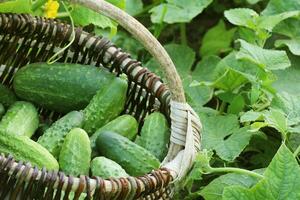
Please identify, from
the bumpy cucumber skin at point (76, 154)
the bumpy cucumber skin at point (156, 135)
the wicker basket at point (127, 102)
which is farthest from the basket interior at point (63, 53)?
the bumpy cucumber skin at point (76, 154)

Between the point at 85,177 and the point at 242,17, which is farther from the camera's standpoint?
the point at 242,17

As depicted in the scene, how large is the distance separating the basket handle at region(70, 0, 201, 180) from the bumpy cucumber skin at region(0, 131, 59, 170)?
28 centimetres

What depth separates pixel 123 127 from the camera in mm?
2051

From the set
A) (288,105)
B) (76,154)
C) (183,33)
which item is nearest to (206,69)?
(183,33)

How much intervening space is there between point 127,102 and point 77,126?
9.2 inches

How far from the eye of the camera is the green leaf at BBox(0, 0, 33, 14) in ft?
7.06

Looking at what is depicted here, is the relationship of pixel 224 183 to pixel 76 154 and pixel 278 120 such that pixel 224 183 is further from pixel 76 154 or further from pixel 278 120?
pixel 76 154

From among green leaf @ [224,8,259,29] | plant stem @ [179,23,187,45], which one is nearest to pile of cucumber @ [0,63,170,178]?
green leaf @ [224,8,259,29]

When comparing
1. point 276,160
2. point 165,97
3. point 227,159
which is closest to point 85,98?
point 165,97

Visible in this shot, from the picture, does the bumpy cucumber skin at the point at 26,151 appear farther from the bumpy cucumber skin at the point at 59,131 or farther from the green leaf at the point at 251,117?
the green leaf at the point at 251,117

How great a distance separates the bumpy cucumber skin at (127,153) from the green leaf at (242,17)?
0.73 m

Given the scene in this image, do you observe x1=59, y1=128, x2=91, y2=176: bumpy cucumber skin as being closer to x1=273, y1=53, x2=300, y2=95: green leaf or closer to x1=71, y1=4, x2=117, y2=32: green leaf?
x1=71, y1=4, x2=117, y2=32: green leaf

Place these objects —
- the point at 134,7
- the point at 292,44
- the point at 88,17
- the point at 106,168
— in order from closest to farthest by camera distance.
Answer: the point at 106,168 < the point at 88,17 < the point at 292,44 < the point at 134,7

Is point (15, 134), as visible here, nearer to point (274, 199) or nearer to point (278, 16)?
point (274, 199)
